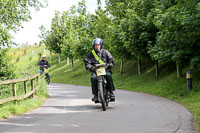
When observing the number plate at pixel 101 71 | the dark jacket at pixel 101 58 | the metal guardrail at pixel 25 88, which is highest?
the dark jacket at pixel 101 58

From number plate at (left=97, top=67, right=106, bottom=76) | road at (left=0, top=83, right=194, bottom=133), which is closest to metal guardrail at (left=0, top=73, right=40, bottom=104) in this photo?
road at (left=0, top=83, right=194, bottom=133)

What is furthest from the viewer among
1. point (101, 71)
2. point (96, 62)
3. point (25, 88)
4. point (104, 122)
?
point (25, 88)

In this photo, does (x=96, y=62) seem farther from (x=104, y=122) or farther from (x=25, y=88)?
(x=25, y=88)

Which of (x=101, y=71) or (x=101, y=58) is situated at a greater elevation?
(x=101, y=58)

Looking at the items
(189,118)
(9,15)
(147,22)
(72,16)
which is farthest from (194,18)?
(72,16)

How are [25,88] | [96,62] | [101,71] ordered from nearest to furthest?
1. [101,71]
2. [96,62]
3. [25,88]

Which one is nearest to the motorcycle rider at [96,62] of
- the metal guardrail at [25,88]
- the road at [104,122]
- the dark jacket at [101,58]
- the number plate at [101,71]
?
the dark jacket at [101,58]

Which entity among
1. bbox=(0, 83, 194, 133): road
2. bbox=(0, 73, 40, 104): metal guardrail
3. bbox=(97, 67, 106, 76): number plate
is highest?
bbox=(97, 67, 106, 76): number plate

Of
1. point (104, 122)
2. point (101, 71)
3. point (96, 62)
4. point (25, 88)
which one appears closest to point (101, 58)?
point (96, 62)

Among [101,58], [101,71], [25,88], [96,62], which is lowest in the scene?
[25,88]

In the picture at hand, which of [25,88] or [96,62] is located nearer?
[96,62]

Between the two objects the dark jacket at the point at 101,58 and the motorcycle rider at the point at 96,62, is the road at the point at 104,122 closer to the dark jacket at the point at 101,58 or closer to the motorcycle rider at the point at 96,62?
the motorcycle rider at the point at 96,62

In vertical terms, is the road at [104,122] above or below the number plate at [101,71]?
below

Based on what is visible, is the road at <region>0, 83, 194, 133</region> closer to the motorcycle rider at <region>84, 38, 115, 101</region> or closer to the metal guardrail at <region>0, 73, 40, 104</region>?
the motorcycle rider at <region>84, 38, 115, 101</region>
